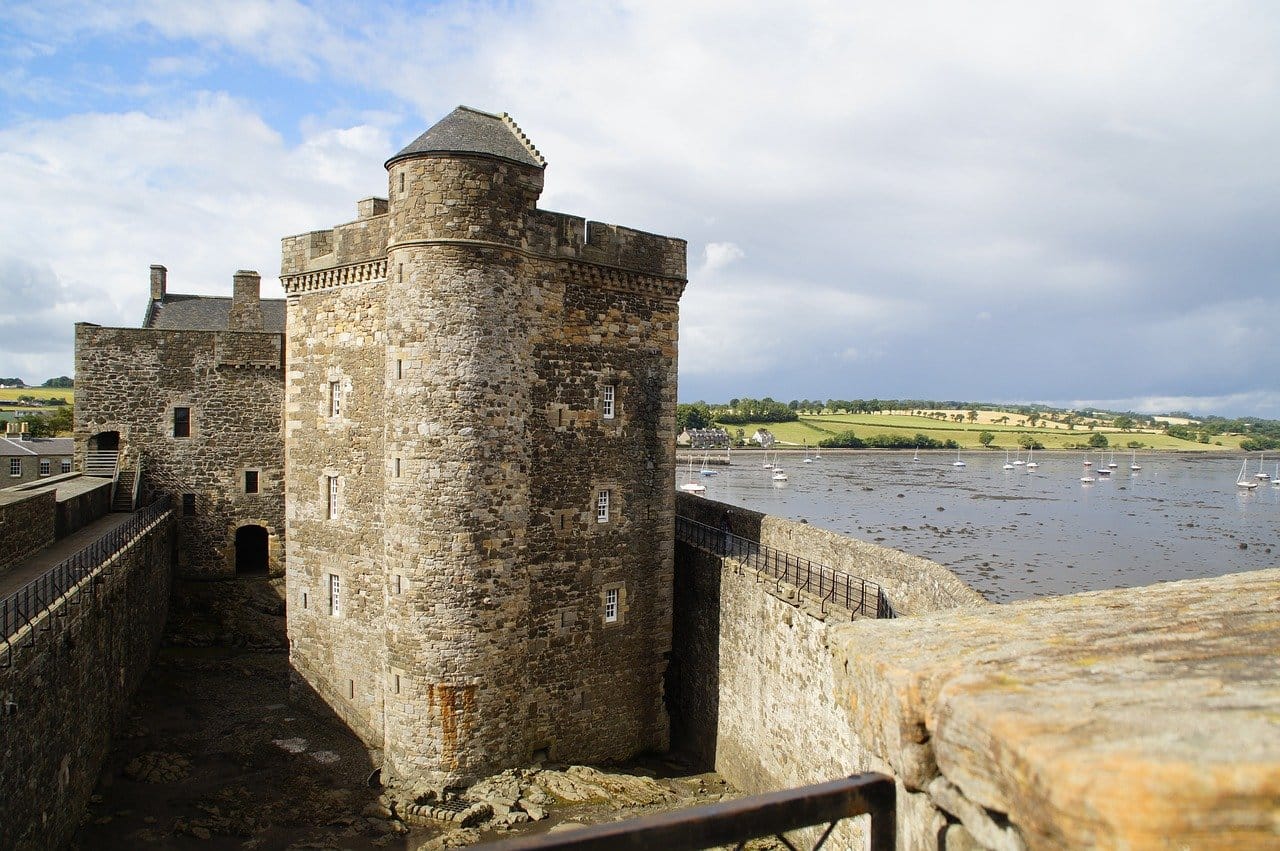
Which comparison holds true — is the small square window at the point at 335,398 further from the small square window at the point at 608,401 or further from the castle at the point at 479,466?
the small square window at the point at 608,401

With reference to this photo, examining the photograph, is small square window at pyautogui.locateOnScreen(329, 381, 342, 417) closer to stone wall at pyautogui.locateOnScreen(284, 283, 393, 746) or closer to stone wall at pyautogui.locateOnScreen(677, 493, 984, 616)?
stone wall at pyautogui.locateOnScreen(284, 283, 393, 746)

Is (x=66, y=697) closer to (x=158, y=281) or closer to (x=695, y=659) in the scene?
(x=695, y=659)

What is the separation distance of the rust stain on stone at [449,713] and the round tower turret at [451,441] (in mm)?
17

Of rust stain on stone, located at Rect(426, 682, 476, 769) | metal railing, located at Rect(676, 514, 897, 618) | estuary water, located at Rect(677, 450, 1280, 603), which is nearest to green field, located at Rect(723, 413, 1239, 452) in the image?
estuary water, located at Rect(677, 450, 1280, 603)

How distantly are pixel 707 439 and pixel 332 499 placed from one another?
11167cm

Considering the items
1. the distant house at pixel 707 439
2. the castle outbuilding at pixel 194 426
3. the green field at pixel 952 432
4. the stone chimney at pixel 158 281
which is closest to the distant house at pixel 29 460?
the stone chimney at pixel 158 281

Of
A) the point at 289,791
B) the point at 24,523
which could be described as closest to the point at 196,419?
the point at 24,523

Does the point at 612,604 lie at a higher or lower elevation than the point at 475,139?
lower

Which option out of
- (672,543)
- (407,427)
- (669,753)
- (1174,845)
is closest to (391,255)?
(407,427)

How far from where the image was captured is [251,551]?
81.6 feet

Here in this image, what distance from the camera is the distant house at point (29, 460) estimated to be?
32.3m

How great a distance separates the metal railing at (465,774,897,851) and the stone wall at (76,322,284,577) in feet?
76.6

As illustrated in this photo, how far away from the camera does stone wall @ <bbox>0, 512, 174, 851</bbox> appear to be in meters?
10.1

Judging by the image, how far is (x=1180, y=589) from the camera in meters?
3.61
